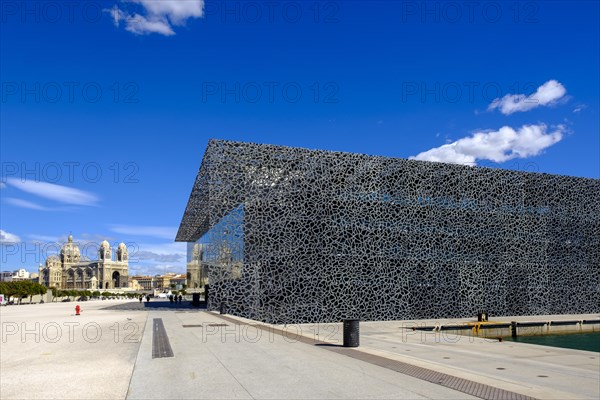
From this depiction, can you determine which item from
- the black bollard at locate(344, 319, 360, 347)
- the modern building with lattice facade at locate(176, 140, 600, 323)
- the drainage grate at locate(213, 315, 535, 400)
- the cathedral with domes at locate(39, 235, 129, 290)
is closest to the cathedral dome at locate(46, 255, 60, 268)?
the cathedral with domes at locate(39, 235, 129, 290)

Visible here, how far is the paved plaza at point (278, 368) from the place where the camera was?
8203 millimetres

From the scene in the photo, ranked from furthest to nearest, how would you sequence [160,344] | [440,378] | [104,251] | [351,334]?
[104,251] < [160,344] < [351,334] < [440,378]

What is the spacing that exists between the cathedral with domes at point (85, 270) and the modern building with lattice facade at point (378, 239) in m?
148

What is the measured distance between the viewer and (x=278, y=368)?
10227 mm

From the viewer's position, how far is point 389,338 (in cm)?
1733

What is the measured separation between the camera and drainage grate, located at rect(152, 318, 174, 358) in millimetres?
12312

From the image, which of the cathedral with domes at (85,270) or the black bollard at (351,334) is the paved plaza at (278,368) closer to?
the black bollard at (351,334)

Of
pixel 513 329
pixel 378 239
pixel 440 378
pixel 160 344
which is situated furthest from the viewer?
pixel 378 239

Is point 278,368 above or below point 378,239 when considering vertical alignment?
below

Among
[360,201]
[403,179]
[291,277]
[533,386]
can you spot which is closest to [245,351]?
[533,386]

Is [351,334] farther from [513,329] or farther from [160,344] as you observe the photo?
[513,329]

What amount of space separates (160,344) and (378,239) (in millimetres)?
16394

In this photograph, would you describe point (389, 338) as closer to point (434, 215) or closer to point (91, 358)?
point (91, 358)

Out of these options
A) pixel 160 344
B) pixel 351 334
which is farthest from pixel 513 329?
pixel 160 344
